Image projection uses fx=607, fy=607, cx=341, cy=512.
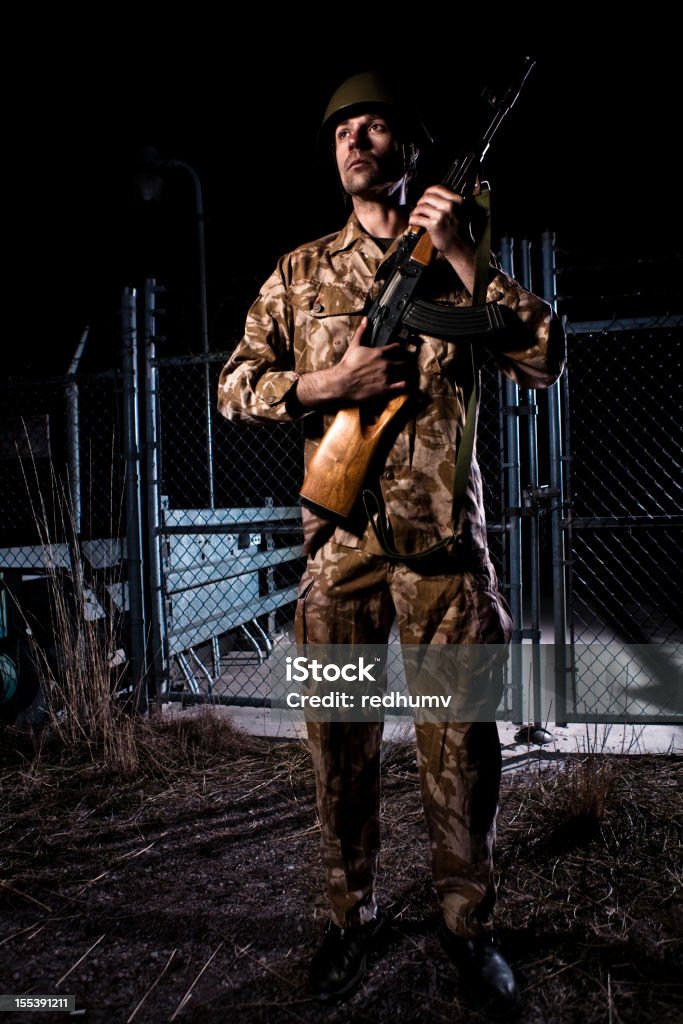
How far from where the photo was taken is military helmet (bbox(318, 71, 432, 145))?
5.94 feet

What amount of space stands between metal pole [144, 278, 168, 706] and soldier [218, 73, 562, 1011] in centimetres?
218

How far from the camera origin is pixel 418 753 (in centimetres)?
175

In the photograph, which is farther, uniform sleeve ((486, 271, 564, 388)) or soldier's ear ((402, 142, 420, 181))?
soldier's ear ((402, 142, 420, 181))

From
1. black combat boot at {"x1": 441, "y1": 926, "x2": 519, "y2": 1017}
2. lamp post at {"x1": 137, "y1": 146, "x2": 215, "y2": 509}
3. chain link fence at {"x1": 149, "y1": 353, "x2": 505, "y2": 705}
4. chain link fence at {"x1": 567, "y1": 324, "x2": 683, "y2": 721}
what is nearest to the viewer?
black combat boot at {"x1": 441, "y1": 926, "x2": 519, "y2": 1017}

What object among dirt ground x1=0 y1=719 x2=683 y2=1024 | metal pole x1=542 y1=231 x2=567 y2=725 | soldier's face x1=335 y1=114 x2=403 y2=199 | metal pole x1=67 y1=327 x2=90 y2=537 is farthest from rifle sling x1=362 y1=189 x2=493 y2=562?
metal pole x1=67 y1=327 x2=90 y2=537

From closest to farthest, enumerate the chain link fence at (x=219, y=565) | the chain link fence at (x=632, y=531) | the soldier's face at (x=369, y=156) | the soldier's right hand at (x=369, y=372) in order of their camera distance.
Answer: the soldier's right hand at (x=369, y=372)
the soldier's face at (x=369, y=156)
the chain link fence at (x=219, y=565)
the chain link fence at (x=632, y=531)

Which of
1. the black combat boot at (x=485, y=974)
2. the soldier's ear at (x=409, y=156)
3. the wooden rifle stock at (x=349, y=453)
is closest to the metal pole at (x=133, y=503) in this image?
the wooden rifle stock at (x=349, y=453)

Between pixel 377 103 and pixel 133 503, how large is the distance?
2782mm

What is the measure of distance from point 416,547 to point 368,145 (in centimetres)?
120

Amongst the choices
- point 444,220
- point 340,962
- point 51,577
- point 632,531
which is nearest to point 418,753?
point 340,962

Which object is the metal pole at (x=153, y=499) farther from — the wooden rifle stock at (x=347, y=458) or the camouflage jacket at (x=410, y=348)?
the wooden rifle stock at (x=347, y=458)

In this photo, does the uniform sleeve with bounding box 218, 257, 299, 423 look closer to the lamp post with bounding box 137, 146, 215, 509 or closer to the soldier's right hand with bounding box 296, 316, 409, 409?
the soldier's right hand with bounding box 296, 316, 409, 409

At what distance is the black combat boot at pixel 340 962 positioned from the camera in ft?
5.41

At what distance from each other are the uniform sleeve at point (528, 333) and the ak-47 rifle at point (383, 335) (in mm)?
85
